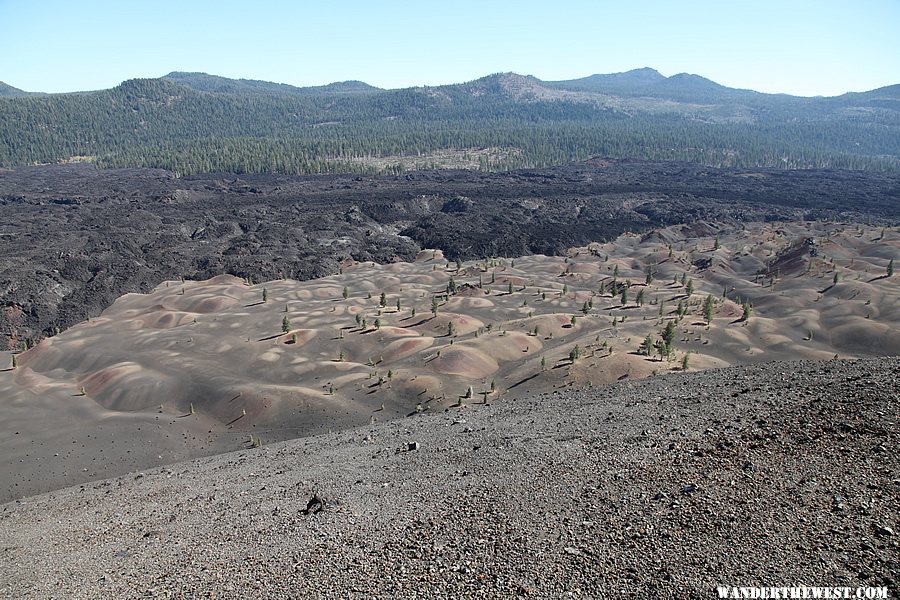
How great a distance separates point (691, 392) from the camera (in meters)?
28.9

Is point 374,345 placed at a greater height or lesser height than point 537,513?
lesser

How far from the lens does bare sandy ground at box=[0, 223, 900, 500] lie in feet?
126

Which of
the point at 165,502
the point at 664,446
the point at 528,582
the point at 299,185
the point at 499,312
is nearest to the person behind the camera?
the point at 528,582

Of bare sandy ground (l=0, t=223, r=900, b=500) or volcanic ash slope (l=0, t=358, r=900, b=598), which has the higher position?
volcanic ash slope (l=0, t=358, r=900, b=598)

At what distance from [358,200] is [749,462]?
127460 mm

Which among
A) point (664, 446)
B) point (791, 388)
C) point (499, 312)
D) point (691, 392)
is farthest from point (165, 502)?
point (499, 312)

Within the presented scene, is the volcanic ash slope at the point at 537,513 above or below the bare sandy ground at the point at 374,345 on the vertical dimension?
above

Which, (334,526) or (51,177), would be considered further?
(51,177)

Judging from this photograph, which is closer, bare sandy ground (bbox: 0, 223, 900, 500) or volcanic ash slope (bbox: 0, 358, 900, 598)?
volcanic ash slope (bbox: 0, 358, 900, 598)

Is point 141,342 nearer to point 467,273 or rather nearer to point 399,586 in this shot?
point 467,273

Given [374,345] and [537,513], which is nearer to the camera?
[537,513]

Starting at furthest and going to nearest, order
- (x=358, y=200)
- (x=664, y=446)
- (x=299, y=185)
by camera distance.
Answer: (x=299, y=185), (x=358, y=200), (x=664, y=446)

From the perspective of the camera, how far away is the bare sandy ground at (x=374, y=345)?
126ft

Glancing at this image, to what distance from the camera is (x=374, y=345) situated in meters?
51.2
